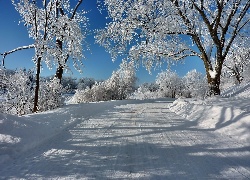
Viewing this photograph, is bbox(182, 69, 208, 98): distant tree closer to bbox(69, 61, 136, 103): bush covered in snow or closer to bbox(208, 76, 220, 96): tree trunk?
bbox(69, 61, 136, 103): bush covered in snow

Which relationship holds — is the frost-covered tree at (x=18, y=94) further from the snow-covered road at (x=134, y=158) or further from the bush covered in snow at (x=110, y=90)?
the bush covered in snow at (x=110, y=90)

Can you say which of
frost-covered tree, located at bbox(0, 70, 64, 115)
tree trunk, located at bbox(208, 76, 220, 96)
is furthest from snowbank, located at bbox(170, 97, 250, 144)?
frost-covered tree, located at bbox(0, 70, 64, 115)

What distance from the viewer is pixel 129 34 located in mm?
15672

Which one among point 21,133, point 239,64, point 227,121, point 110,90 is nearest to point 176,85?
point 110,90

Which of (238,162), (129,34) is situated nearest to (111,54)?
(129,34)

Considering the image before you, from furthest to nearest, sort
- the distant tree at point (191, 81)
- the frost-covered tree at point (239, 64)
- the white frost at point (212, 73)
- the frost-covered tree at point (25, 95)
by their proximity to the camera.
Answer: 1. the distant tree at point (191, 81)
2. the frost-covered tree at point (239, 64)
3. the frost-covered tree at point (25, 95)
4. the white frost at point (212, 73)

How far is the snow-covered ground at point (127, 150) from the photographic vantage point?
4020mm

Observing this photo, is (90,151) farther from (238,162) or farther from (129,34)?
(129,34)

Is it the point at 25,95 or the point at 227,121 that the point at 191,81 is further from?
the point at 227,121

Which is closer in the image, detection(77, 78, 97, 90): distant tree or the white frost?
the white frost

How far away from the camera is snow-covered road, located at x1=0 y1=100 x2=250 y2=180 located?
3949 millimetres

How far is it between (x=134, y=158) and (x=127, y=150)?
0.59 meters

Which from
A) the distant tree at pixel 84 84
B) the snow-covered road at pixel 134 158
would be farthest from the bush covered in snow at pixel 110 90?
the snow-covered road at pixel 134 158

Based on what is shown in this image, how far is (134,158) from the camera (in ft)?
15.6
